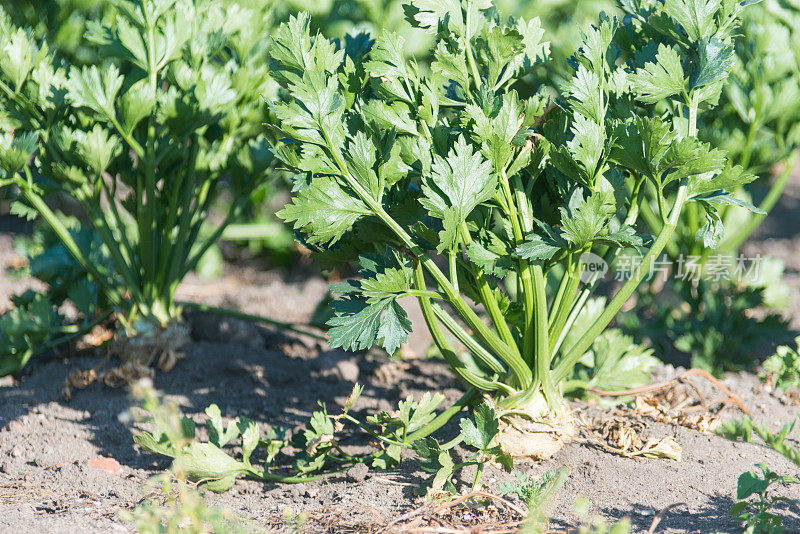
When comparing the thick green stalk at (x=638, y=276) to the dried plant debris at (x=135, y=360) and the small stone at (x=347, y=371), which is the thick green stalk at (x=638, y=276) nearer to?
the small stone at (x=347, y=371)

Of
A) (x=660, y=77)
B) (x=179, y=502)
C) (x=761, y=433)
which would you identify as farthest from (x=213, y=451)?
(x=761, y=433)

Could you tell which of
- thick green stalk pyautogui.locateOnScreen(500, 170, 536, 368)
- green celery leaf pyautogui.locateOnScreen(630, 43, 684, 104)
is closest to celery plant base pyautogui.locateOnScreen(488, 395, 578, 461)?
thick green stalk pyautogui.locateOnScreen(500, 170, 536, 368)

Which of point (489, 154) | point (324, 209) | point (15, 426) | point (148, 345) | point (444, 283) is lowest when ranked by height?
point (15, 426)

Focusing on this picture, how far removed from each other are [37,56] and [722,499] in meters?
2.29

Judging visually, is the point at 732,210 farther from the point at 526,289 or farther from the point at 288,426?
the point at 288,426

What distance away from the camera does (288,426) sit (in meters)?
2.37

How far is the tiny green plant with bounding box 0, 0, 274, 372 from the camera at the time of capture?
221cm

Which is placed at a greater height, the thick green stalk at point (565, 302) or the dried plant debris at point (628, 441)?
the thick green stalk at point (565, 302)

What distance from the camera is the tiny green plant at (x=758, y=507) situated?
5.27 ft

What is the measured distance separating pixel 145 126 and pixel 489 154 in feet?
4.18

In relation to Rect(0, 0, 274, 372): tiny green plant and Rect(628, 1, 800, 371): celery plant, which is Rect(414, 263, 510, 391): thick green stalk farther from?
Rect(628, 1, 800, 371): celery plant

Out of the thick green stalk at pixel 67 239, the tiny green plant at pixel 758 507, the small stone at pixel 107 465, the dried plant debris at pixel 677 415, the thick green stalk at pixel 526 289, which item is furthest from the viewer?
the thick green stalk at pixel 67 239

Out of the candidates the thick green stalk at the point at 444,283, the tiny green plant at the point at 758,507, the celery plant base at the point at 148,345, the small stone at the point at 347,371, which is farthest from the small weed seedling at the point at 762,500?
the celery plant base at the point at 148,345

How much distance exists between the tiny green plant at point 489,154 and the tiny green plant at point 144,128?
0.61 meters
